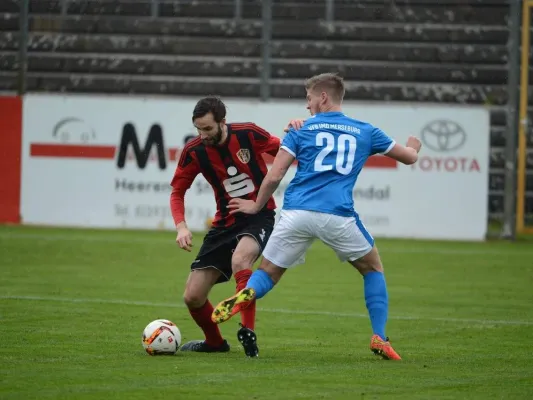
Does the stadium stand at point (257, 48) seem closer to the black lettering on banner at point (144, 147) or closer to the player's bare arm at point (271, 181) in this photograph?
the black lettering on banner at point (144, 147)

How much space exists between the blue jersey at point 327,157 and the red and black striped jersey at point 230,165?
0.64 m

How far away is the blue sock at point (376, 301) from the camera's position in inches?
320

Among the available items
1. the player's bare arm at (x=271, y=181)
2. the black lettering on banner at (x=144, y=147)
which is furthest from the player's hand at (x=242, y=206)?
the black lettering on banner at (x=144, y=147)

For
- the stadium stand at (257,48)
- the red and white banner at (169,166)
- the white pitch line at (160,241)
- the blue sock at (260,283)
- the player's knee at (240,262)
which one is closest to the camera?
the blue sock at (260,283)

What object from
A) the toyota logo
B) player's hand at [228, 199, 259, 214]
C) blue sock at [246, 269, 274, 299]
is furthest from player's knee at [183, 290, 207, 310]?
the toyota logo

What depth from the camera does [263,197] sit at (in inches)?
318

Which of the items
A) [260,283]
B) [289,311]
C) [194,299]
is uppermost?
[260,283]

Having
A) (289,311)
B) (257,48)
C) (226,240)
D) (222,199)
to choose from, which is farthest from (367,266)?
(257,48)

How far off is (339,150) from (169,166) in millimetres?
12365

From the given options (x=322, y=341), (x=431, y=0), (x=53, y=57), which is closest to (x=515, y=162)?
(x=431, y=0)

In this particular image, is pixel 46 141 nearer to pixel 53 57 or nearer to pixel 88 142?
pixel 88 142

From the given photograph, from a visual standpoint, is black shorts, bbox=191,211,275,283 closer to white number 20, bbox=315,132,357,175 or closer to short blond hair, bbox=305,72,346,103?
white number 20, bbox=315,132,357,175

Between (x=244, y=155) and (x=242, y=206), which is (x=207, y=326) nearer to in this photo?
(x=242, y=206)

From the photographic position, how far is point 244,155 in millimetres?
8617
